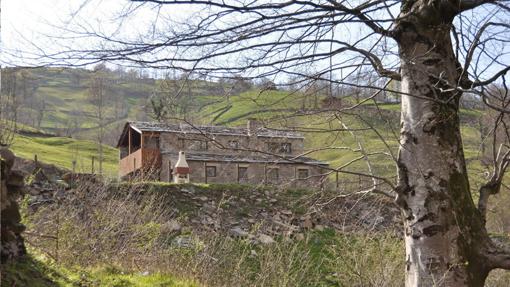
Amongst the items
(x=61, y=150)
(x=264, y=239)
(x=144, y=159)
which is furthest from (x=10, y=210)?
(x=61, y=150)

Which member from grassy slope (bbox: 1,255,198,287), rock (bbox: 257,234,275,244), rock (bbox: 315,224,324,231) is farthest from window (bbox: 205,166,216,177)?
grassy slope (bbox: 1,255,198,287)

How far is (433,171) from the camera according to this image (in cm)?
377

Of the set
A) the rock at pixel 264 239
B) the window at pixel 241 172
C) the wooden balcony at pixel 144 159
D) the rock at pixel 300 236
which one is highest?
the wooden balcony at pixel 144 159

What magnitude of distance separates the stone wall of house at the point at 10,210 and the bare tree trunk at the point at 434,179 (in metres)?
3.03

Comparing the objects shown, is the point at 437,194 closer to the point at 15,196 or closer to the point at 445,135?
the point at 445,135

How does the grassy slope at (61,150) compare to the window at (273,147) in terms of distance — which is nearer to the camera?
the window at (273,147)

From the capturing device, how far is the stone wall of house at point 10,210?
14.5ft

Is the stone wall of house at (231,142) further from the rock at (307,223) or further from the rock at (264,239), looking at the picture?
the rock at (307,223)

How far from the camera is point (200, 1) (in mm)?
3473

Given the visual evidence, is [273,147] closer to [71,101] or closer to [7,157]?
[7,157]

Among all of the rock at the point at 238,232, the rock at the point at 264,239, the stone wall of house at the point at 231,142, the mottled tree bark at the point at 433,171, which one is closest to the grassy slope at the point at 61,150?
the rock at the point at 238,232

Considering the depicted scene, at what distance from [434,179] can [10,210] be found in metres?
3.43

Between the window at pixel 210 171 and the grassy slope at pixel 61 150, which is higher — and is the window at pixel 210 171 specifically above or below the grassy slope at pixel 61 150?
below

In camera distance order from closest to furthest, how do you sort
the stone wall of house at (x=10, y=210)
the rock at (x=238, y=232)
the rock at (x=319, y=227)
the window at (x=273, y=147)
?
the stone wall of house at (x=10, y=210) < the window at (x=273, y=147) < the rock at (x=238, y=232) < the rock at (x=319, y=227)
